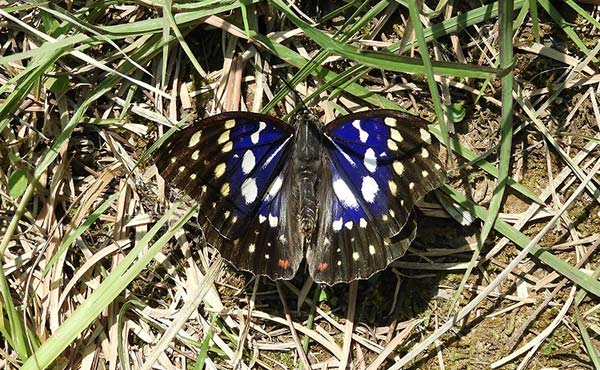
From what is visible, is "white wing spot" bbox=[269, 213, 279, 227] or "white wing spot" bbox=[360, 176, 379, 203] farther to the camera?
"white wing spot" bbox=[269, 213, 279, 227]

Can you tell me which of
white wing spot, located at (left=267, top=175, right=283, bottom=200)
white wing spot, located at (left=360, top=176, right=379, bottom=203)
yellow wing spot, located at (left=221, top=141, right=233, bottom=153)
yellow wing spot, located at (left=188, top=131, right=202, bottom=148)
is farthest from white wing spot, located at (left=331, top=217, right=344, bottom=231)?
yellow wing spot, located at (left=188, top=131, right=202, bottom=148)

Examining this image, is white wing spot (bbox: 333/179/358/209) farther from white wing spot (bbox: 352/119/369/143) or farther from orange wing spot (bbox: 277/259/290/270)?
orange wing spot (bbox: 277/259/290/270)

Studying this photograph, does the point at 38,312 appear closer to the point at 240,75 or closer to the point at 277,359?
the point at 277,359

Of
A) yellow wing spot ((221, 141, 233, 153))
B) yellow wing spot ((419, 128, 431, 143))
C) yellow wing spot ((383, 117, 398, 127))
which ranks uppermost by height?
yellow wing spot ((383, 117, 398, 127))

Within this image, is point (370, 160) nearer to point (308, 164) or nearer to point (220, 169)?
point (308, 164)

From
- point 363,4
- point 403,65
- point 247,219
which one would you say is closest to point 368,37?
point 363,4

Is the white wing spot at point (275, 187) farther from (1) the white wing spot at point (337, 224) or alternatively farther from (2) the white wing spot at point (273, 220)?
(1) the white wing spot at point (337, 224)

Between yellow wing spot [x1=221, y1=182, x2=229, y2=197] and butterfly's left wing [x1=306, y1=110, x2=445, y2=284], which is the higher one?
butterfly's left wing [x1=306, y1=110, x2=445, y2=284]
